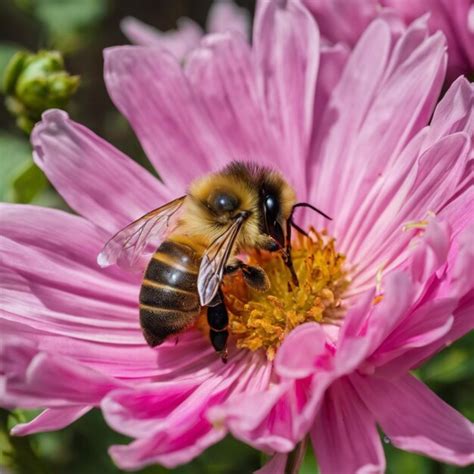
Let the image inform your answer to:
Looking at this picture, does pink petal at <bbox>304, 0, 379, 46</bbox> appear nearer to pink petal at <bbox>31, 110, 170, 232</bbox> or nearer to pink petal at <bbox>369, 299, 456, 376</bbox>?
pink petal at <bbox>31, 110, 170, 232</bbox>

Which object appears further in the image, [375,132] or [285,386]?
[375,132]

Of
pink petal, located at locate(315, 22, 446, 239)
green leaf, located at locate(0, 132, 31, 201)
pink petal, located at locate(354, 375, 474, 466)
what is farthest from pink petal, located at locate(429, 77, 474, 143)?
green leaf, located at locate(0, 132, 31, 201)

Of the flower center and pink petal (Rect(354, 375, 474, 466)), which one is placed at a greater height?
pink petal (Rect(354, 375, 474, 466))

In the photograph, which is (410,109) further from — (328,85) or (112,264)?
(112,264)

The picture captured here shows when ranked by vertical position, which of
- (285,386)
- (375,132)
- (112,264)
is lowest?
(112,264)

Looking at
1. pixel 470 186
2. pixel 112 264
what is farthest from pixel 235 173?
pixel 470 186

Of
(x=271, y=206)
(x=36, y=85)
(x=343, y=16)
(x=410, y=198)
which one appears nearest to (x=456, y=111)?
(x=410, y=198)

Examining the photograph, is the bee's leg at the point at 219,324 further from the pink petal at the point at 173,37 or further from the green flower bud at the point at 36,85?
the pink petal at the point at 173,37
